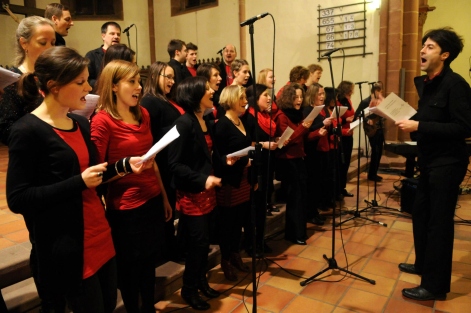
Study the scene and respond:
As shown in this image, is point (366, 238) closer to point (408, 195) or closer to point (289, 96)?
point (408, 195)

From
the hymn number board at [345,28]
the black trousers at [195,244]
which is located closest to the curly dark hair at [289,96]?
the black trousers at [195,244]

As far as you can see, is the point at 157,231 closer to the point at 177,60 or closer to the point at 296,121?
the point at 296,121

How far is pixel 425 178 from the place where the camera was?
8.65 feet

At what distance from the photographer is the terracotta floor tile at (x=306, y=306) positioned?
250 cm

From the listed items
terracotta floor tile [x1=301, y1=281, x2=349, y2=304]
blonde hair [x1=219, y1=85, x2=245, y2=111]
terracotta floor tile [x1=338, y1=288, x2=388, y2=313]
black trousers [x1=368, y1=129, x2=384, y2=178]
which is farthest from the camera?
black trousers [x1=368, y1=129, x2=384, y2=178]

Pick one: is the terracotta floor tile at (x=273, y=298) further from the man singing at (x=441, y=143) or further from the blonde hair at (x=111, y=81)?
the blonde hair at (x=111, y=81)

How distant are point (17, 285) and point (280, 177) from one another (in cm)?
237

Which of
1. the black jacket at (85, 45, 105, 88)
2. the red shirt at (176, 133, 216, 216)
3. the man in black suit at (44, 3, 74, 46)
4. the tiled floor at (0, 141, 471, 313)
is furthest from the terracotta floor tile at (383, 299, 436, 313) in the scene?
the man in black suit at (44, 3, 74, 46)

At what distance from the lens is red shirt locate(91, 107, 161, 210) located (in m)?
1.82

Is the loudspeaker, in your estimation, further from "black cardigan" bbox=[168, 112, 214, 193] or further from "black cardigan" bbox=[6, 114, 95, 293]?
"black cardigan" bbox=[6, 114, 95, 293]

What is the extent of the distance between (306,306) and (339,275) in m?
0.57

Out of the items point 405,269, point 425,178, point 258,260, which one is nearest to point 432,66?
point 425,178

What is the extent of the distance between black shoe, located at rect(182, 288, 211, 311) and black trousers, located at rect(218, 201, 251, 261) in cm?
44

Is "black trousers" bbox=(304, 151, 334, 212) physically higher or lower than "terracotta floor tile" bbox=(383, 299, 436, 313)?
higher
